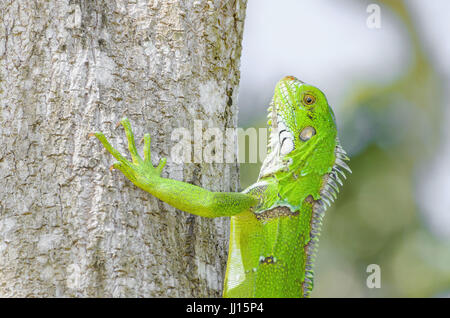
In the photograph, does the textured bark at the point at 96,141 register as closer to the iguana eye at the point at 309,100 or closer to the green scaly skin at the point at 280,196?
the green scaly skin at the point at 280,196

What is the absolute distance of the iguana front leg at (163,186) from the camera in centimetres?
354

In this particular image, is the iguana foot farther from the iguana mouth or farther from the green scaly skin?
the iguana mouth

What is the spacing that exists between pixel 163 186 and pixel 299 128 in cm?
161

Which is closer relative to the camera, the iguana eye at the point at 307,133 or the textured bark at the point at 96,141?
the textured bark at the point at 96,141

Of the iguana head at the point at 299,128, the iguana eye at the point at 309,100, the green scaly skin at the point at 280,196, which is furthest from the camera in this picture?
the iguana eye at the point at 309,100

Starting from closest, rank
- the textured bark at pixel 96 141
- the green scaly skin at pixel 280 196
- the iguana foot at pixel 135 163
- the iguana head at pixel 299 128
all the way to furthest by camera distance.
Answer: the textured bark at pixel 96 141, the iguana foot at pixel 135 163, the green scaly skin at pixel 280 196, the iguana head at pixel 299 128

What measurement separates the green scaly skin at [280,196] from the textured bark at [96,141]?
0.46 feet

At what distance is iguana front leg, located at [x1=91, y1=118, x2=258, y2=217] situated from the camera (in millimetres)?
3541

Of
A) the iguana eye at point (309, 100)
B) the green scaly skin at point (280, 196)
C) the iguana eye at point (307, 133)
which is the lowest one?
the green scaly skin at point (280, 196)

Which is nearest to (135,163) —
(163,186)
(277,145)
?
(163,186)

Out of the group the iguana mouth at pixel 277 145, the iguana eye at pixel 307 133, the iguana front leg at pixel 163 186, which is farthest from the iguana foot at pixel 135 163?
the iguana eye at pixel 307 133

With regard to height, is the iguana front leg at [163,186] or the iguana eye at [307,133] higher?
the iguana eye at [307,133]

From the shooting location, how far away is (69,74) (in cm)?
358

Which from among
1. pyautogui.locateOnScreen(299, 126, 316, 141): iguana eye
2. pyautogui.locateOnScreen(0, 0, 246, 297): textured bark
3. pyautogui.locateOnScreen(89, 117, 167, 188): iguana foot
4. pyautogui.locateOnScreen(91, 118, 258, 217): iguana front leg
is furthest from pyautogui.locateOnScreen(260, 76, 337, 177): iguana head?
pyautogui.locateOnScreen(89, 117, 167, 188): iguana foot
